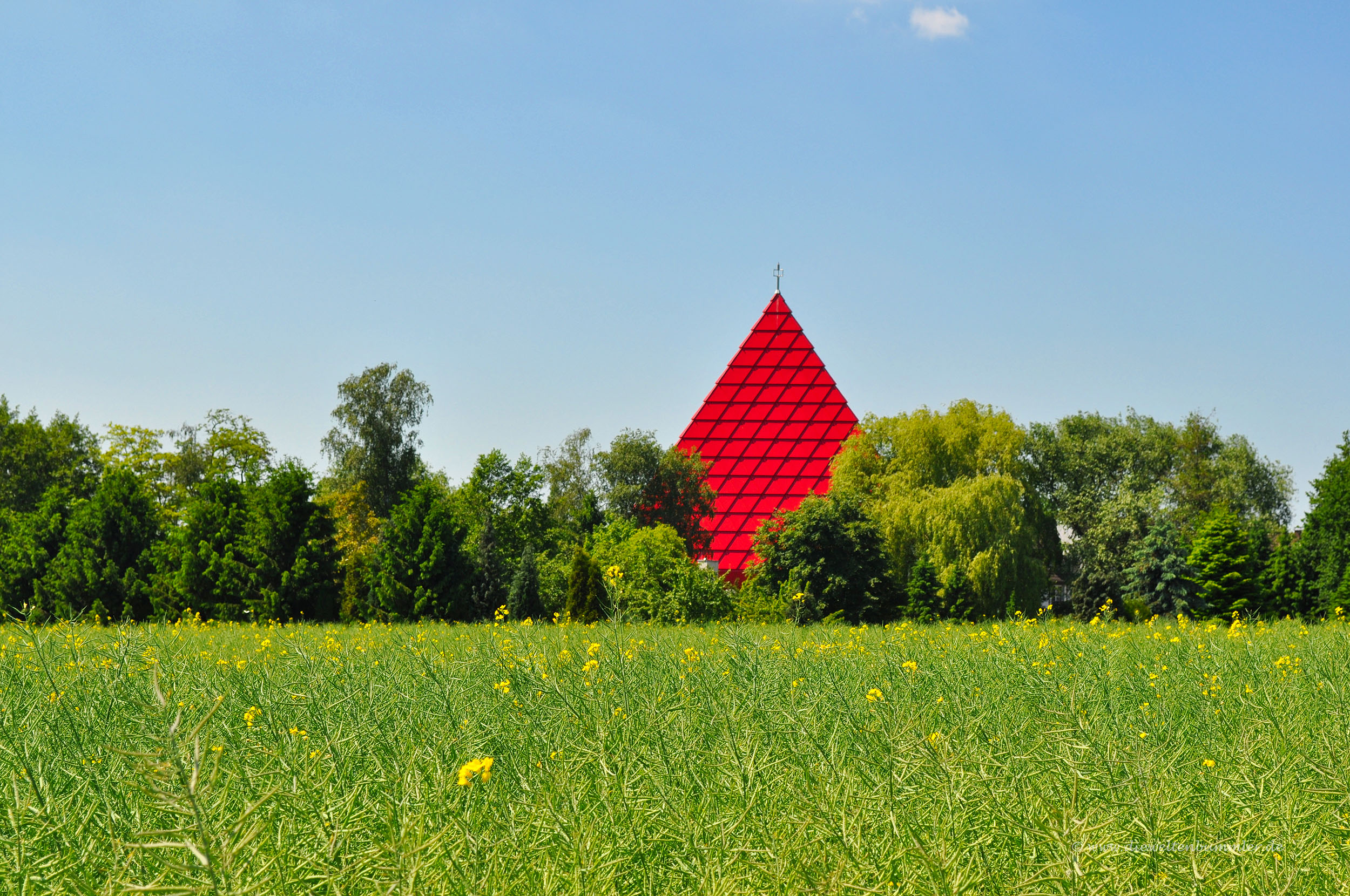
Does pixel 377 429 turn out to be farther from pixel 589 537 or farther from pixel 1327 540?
pixel 1327 540

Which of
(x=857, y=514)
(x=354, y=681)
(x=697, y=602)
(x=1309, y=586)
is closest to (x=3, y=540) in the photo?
(x=697, y=602)

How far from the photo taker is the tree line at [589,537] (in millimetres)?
21625

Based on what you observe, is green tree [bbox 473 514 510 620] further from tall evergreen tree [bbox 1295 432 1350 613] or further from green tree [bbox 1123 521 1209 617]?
tall evergreen tree [bbox 1295 432 1350 613]

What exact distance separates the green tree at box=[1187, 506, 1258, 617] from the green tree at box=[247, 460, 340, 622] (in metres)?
21.7

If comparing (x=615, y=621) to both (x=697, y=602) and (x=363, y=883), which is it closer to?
(x=363, y=883)

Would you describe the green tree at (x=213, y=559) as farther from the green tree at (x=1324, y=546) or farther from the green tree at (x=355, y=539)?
the green tree at (x=1324, y=546)

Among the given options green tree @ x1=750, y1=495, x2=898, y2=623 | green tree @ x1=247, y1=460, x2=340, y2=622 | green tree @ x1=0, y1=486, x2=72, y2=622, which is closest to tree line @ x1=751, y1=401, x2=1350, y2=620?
green tree @ x1=750, y1=495, x2=898, y2=623

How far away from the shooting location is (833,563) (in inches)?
886

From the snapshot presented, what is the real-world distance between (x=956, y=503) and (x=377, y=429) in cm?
1960

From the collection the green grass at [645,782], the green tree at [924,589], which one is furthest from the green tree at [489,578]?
the green grass at [645,782]

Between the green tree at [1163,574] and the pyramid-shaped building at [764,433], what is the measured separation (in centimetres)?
1647

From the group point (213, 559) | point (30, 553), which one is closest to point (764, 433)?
point (213, 559)

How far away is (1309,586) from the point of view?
1013 inches

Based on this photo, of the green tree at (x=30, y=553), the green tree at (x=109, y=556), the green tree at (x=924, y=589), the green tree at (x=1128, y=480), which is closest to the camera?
the green tree at (x=109, y=556)
